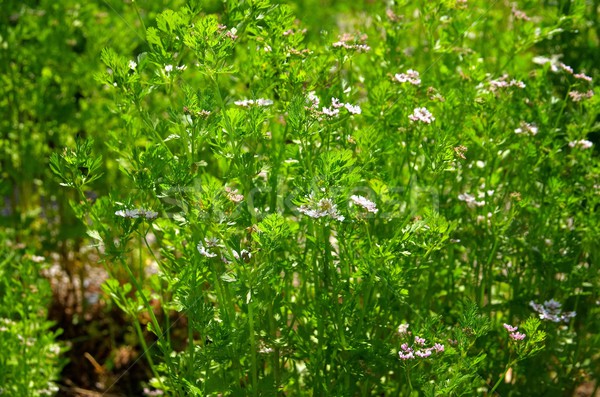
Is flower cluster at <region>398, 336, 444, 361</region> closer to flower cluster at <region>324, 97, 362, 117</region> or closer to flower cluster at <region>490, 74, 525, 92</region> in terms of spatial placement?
flower cluster at <region>324, 97, 362, 117</region>

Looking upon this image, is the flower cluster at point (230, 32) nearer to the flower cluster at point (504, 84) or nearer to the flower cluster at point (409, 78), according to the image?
the flower cluster at point (409, 78)

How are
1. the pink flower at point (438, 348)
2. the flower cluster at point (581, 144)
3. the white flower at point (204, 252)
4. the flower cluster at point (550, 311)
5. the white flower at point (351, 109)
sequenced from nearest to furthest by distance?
the pink flower at point (438, 348), the white flower at point (204, 252), the white flower at point (351, 109), the flower cluster at point (550, 311), the flower cluster at point (581, 144)

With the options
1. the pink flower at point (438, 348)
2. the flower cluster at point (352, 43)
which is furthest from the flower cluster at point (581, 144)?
the pink flower at point (438, 348)

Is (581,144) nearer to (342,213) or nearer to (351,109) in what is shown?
(351,109)

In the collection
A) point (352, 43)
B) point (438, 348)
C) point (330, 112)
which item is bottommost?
point (438, 348)

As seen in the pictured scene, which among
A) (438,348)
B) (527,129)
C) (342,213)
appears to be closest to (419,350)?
(438,348)

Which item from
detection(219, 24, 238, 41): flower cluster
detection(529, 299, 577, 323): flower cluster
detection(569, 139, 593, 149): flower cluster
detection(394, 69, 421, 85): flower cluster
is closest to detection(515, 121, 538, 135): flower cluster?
detection(569, 139, 593, 149): flower cluster
